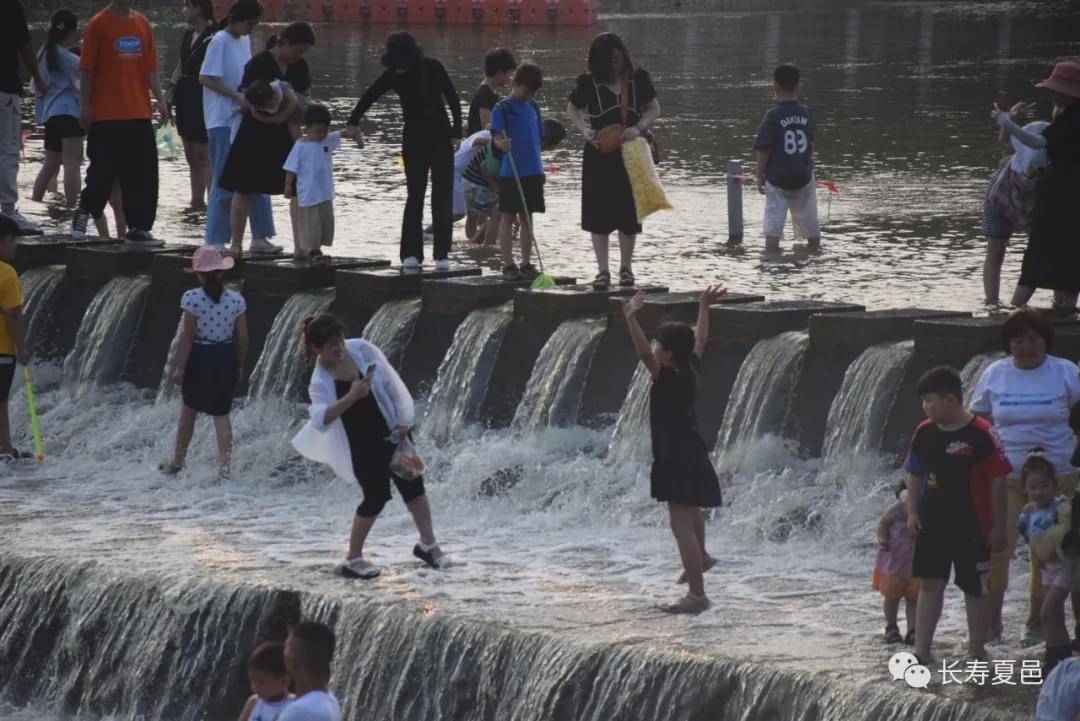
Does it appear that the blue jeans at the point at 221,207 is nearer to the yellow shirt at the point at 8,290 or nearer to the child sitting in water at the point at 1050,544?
the yellow shirt at the point at 8,290

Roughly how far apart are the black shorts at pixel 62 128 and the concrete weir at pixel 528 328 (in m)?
5.71

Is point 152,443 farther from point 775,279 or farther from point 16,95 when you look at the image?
point 775,279

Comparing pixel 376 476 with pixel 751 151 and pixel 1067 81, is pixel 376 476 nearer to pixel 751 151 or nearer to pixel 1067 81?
pixel 1067 81

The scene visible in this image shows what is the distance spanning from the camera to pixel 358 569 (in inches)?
461

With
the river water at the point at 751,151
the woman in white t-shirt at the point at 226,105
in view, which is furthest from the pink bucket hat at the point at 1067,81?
the woman in white t-shirt at the point at 226,105

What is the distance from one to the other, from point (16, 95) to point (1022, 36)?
31.5 metres

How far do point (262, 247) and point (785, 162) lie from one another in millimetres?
3973

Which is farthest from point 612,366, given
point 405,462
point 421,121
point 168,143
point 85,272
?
point 168,143

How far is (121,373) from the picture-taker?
17016mm

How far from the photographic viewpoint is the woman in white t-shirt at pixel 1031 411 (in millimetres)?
10000

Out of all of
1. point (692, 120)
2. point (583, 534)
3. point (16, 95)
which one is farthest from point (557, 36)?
point (583, 534)

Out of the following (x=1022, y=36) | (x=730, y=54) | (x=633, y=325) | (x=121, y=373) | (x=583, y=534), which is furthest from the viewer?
(x=1022, y=36)

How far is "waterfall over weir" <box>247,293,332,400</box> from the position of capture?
51.8 feet

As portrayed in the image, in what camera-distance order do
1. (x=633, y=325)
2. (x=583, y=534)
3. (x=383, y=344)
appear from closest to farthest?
(x=633, y=325) < (x=583, y=534) < (x=383, y=344)
